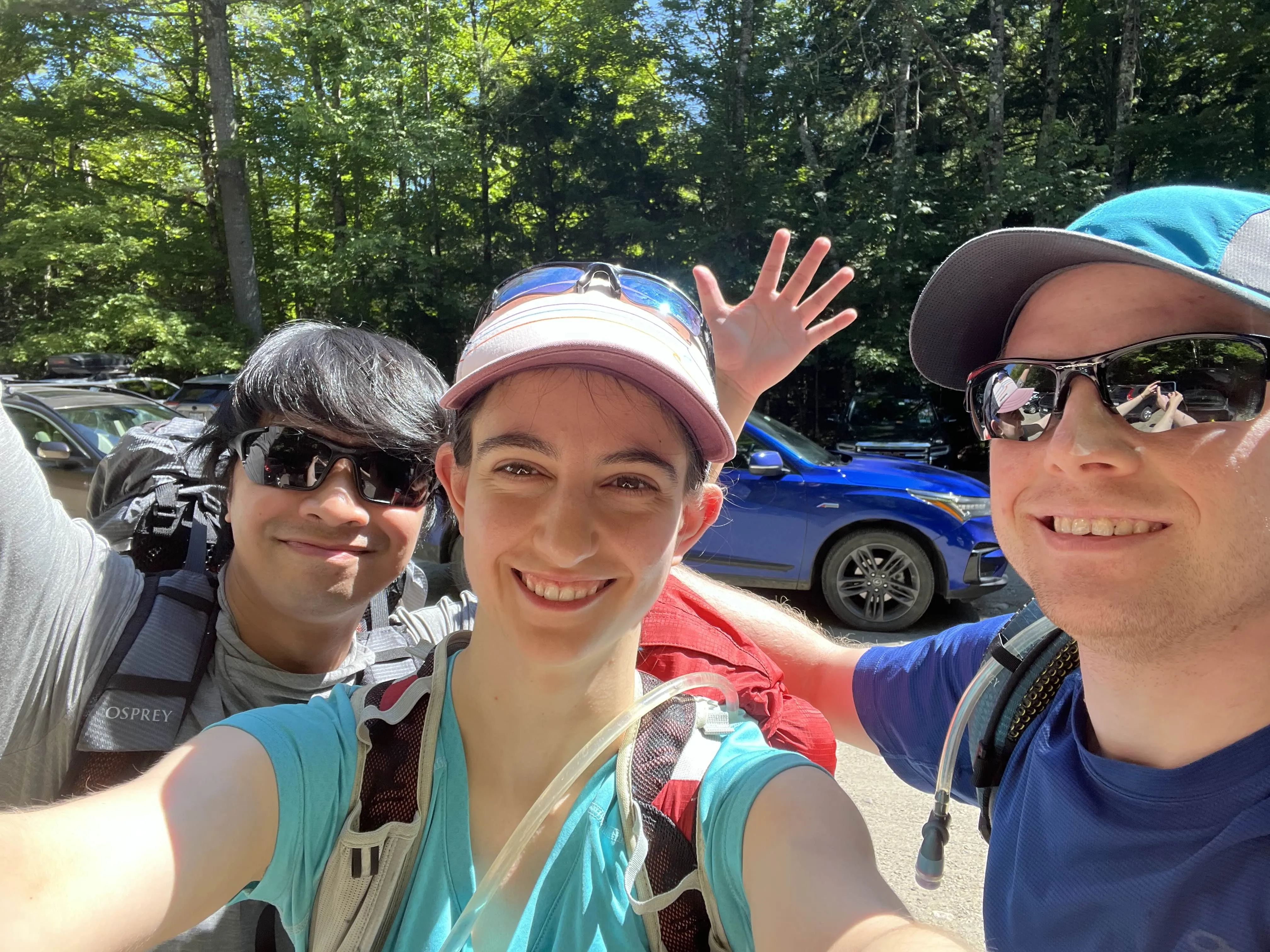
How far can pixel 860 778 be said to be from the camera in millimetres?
4617

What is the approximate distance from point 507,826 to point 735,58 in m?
16.2

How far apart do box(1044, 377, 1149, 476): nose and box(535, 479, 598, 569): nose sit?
85 cm

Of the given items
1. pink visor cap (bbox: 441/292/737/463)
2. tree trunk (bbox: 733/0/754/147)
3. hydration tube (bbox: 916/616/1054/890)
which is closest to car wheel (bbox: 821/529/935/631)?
hydration tube (bbox: 916/616/1054/890)

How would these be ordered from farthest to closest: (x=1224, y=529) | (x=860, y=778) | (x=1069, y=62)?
(x=1069, y=62), (x=860, y=778), (x=1224, y=529)

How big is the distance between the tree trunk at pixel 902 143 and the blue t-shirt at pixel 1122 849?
14.1 meters

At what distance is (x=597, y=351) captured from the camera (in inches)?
56.5

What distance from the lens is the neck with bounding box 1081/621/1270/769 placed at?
137cm

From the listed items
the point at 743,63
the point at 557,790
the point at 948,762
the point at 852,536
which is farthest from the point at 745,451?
the point at 743,63

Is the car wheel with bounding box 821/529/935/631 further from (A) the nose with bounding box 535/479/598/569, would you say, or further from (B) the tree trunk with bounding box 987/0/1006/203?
(B) the tree trunk with bounding box 987/0/1006/203

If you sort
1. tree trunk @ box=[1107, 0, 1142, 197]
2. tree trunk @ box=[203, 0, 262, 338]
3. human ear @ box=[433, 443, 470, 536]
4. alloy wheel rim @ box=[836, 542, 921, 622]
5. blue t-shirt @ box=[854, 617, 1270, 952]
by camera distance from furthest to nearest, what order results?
tree trunk @ box=[203, 0, 262, 338] < tree trunk @ box=[1107, 0, 1142, 197] < alloy wheel rim @ box=[836, 542, 921, 622] < human ear @ box=[433, 443, 470, 536] < blue t-shirt @ box=[854, 617, 1270, 952]

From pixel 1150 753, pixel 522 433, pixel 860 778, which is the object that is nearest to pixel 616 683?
pixel 522 433

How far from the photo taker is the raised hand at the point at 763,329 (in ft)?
7.28

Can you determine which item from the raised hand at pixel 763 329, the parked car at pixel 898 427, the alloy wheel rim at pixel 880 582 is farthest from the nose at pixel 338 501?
the parked car at pixel 898 427

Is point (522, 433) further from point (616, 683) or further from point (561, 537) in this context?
point (616, 683)
